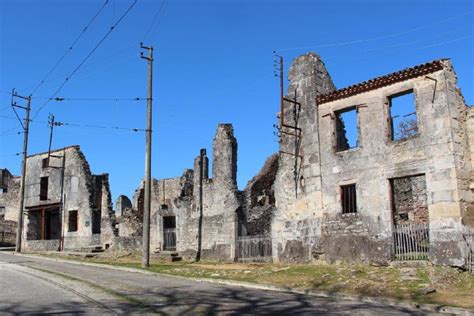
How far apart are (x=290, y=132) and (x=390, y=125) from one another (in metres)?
5.12

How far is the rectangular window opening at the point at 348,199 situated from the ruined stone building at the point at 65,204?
1852cm

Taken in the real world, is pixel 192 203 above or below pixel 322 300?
above

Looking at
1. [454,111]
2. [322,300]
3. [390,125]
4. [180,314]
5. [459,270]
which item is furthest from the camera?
[390,125]

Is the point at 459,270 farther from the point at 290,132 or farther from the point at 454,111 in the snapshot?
the point at 290,132

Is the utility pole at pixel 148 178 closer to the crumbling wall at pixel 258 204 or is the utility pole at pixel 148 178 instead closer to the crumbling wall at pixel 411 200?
the crumbling wall at pixel 258 204

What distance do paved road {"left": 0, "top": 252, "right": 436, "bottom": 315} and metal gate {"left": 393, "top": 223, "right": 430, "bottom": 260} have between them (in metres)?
6.42

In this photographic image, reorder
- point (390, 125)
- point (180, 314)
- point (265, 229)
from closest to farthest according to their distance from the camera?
1. point (180, 314)
2. point (390, 125)
3. point (265, 229)

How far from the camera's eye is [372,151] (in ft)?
66.7

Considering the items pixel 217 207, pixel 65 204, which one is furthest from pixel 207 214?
pixel 65 204

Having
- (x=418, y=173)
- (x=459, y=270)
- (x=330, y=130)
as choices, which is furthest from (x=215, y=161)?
(x=459, y=270)

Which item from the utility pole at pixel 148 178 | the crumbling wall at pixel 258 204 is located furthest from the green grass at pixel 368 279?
the crumbling wall at pixel 258 204

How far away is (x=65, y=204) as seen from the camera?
1537 inches

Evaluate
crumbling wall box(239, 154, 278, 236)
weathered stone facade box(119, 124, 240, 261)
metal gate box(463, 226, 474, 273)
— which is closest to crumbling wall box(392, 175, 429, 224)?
crumbling wall box(239, 154, 278, 236)

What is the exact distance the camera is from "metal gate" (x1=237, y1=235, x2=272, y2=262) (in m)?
24.3
